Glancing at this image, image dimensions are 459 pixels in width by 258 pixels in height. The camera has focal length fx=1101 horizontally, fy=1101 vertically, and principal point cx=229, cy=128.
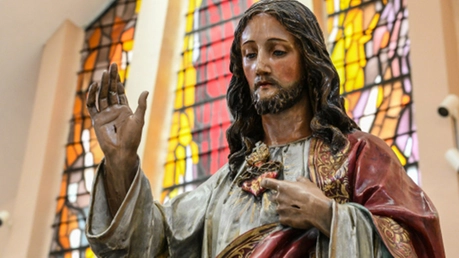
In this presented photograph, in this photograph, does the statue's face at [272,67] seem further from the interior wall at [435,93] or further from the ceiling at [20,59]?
the ceiling at [20,59]

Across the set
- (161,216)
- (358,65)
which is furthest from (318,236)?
(358,65)

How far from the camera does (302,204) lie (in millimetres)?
2795

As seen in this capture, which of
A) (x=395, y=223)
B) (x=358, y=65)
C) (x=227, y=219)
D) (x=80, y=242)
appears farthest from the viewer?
(x=80, y=242)

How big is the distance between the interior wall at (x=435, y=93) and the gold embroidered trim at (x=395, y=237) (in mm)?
3452

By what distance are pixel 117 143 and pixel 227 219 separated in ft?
1.21

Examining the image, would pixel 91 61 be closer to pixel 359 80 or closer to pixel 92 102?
pixel 359 80

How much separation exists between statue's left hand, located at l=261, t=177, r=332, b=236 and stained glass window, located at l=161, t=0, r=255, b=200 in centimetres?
537

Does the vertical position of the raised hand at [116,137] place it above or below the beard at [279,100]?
below

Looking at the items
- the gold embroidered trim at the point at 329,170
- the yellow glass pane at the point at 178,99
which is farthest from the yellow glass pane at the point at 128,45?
the gold embroidered trim at the point at 329,170

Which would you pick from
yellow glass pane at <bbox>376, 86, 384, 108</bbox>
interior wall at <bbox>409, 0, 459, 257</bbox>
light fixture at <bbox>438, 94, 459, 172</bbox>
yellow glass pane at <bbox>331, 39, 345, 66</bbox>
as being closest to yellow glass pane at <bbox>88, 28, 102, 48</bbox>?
yellow glass pane at <bbox>331, 39, 345, 66</bbox>

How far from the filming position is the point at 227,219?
3.04m

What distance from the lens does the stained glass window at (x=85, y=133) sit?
29.4ft

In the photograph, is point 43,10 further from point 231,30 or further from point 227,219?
point 227,219

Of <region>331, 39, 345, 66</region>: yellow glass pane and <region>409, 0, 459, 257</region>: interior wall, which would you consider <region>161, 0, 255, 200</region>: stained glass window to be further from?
<region>409, 0, 459, 257</region>: interior wall
